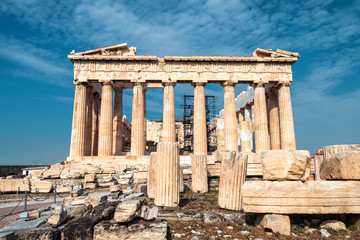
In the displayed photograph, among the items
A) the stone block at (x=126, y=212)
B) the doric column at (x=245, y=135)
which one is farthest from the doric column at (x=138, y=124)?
the stone block at (x=126, y=212)

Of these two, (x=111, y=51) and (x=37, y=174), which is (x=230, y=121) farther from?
(x=37, y=174)

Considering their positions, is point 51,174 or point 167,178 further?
point 51,174

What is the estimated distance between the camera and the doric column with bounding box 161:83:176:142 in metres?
19.9

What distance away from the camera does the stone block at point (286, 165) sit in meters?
4.79

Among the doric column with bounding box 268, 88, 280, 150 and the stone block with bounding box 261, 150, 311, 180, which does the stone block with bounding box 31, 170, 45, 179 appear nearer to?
the stone block with bounding box 261, 150, 311, 180

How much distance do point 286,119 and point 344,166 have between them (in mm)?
16940

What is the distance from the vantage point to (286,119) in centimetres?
2072

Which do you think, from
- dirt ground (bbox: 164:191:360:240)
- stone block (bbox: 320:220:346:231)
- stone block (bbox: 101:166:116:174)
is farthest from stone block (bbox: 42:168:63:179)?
stone block (bbox: 320:220:346:231)

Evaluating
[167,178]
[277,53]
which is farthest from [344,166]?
[277,53]

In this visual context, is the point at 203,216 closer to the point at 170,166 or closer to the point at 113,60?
the point at 170,166

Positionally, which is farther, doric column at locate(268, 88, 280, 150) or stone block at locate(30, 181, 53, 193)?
doric column at locate(268, 88, 280, 150)

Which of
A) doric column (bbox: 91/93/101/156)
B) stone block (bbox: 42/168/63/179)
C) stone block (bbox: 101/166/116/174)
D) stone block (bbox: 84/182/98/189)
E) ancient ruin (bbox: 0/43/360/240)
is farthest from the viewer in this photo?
doric column (bbox: 91/93/101/156)

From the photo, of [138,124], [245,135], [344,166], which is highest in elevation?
[138,124]

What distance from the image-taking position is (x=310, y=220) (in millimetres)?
5180
